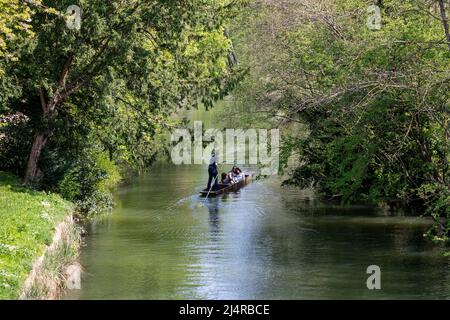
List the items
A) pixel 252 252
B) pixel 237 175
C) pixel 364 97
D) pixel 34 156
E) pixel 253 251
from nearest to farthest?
1. pixel 364 97
2. pixel 252 252
3. pixel 253 251
4. pixel 34 156
5. pixel 237 175

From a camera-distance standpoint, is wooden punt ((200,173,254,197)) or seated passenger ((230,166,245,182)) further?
seated passenger ((230,166,245,182))

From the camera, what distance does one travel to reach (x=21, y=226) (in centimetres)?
1942

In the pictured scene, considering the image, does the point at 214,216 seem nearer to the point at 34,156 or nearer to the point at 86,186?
the point at 86,186

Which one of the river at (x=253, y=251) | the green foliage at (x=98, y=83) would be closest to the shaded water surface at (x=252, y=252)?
the river at (x=253, y=251)

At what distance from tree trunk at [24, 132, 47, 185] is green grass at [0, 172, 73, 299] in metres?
0.46

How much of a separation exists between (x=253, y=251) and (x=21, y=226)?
6.83 metres

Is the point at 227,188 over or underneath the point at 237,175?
underneath

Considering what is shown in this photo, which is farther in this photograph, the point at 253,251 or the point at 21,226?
the point at 253,251

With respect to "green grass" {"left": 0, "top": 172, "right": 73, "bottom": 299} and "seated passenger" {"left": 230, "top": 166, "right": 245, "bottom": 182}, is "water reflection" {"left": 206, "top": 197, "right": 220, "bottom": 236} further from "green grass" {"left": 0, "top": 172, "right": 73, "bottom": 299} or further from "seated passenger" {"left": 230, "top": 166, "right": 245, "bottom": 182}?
"green grass" {"left": 0, "top": 172, "right": 73, "bottom": 299}

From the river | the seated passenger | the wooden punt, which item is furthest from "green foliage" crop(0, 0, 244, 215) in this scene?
the seated passenger

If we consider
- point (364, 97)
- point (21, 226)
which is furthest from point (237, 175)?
point (21, 226)

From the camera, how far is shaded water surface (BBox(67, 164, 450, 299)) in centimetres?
1892

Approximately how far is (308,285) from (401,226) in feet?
30.5
